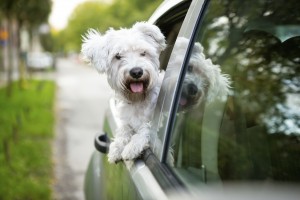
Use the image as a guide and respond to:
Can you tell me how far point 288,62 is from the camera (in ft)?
6.10

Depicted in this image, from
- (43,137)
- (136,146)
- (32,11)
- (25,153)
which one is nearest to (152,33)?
(136,146)

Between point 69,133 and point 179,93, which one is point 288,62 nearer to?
point 179,93

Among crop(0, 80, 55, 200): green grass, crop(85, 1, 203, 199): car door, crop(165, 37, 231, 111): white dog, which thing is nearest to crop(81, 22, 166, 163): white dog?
crop(85, 1, 203, 199): car door

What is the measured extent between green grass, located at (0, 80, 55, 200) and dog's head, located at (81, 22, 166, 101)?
2993 mm

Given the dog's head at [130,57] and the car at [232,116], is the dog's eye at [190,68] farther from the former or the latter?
the dog's head at [130,57]

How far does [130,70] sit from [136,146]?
1.29 feet

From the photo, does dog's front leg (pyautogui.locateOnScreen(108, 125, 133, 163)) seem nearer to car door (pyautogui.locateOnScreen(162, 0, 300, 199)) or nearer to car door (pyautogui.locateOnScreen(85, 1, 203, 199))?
car door (pyautogui.locateOnScreen(85, 1, 203, 199))

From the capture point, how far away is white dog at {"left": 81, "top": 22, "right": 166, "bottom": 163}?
2.30 m

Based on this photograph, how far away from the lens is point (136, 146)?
211 centimetres

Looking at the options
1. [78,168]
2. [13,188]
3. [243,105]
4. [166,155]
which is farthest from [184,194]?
[78,168]

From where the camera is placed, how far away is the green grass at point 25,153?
5254mm

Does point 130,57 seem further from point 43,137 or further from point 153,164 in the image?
point 43,137

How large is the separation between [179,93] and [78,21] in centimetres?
8121

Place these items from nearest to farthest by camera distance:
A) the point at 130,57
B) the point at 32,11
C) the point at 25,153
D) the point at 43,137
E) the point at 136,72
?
the point at 136,72, the point at 130,57, the point at 25,153, the point at 43,137, the point at 32,11
